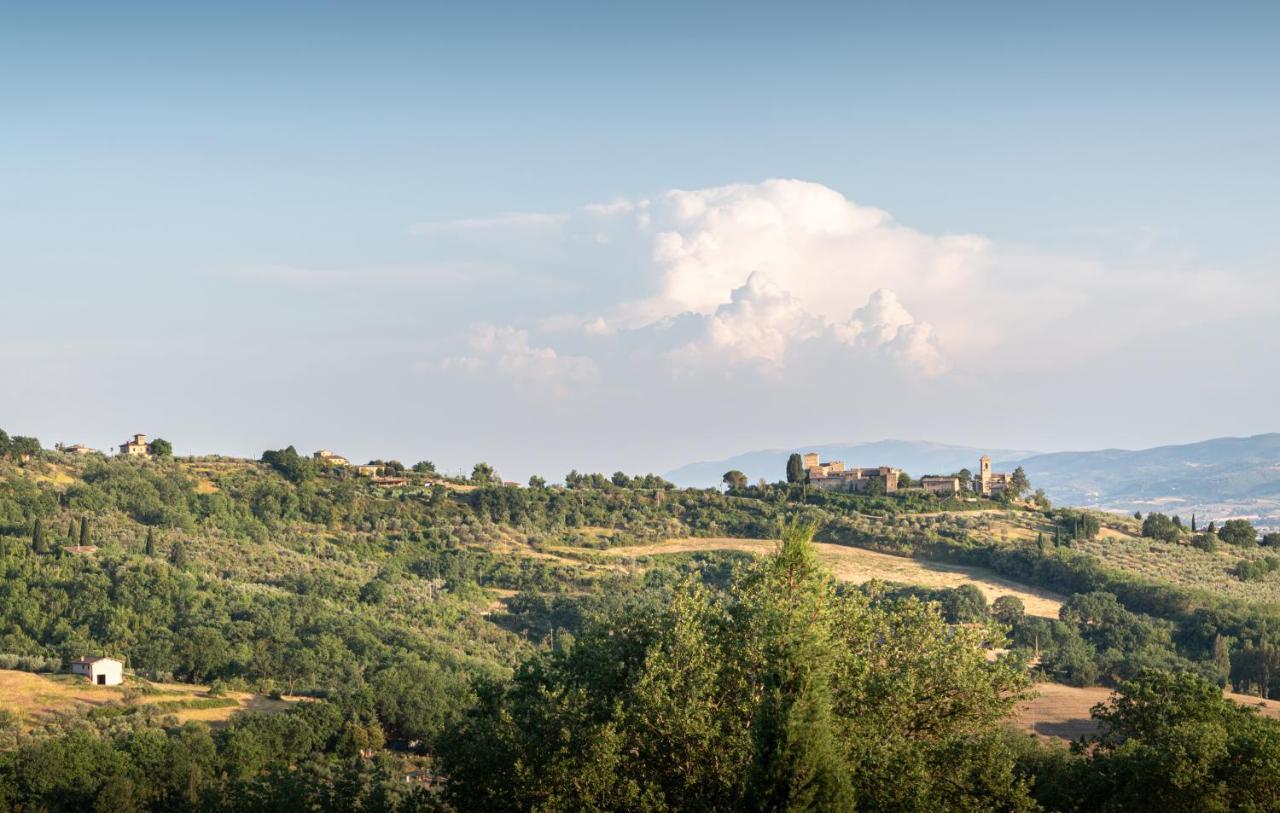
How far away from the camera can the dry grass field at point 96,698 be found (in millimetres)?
52562

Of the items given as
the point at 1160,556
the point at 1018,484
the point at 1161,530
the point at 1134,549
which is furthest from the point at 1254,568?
the point at 1018,484

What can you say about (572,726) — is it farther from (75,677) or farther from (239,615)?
(239,615)

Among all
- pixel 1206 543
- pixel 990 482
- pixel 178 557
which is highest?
pixel 990 482

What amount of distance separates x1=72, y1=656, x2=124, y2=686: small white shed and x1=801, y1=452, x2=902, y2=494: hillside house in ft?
236

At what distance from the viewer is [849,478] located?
12112 cm

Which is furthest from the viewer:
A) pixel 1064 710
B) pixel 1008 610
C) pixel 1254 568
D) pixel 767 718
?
pixel 1254 568

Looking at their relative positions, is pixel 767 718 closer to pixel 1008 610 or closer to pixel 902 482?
pixel 1008 610

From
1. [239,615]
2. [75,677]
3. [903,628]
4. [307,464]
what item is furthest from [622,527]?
[903,628]

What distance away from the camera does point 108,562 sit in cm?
7512

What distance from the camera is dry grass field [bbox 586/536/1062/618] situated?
83625 millimetres

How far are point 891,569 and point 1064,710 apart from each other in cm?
3090

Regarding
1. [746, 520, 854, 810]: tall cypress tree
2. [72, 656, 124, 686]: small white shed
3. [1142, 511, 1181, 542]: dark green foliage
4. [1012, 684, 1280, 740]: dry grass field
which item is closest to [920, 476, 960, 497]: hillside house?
[1142, 511, 1181, 542]: dark green foliage

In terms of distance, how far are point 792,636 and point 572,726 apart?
5.98 m

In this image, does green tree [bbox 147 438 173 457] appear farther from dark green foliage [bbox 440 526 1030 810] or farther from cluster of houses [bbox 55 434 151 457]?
dark green foliage [bbox 440 526 1030 810]
